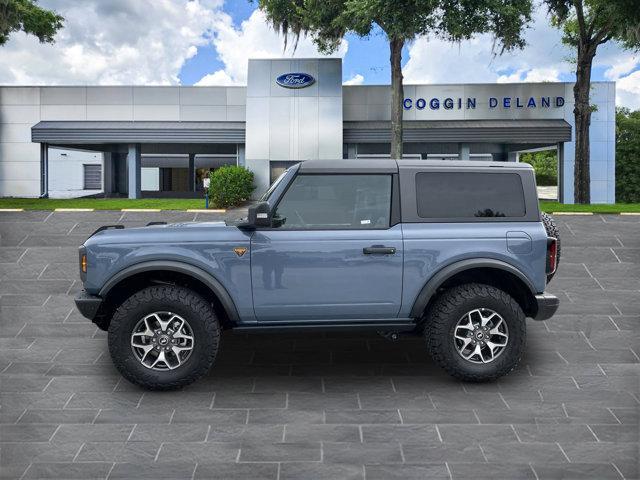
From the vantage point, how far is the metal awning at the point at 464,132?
30406 mm

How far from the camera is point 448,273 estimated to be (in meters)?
6.30

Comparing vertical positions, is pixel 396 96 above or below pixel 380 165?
above

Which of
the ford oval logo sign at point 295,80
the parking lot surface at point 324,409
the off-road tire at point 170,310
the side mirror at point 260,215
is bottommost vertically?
the parking lot surface at point 324,409

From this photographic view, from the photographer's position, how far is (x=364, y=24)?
76.0ft

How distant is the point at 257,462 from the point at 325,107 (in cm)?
2583

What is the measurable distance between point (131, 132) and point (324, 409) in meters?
28.7

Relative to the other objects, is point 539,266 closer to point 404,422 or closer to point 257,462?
point 404,422

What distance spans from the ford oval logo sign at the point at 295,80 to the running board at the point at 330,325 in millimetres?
24130

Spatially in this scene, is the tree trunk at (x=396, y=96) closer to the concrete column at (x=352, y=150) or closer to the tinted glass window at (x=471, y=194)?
the concrete column at (x=352, y=150)

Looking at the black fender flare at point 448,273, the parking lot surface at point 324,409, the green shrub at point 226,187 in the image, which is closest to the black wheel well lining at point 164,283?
the parking lot surface at point 324,409

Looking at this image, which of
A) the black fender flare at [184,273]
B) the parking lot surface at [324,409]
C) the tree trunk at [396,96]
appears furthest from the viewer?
the tree trunk at [396,96]

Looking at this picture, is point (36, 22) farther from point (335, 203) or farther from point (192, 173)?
point (335, 203)

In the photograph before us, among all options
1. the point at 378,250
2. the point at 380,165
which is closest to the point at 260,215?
the point at 378,250

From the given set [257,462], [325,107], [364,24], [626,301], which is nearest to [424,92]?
[325,107]
